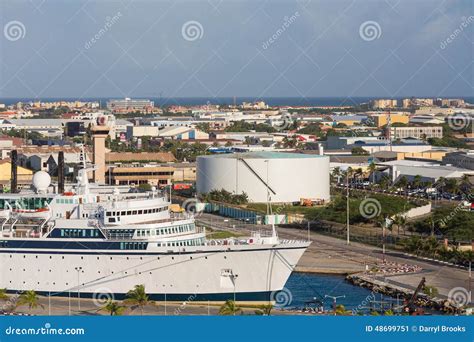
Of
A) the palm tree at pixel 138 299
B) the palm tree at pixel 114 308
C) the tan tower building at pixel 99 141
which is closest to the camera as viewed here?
the palm tree at pixel 114 308

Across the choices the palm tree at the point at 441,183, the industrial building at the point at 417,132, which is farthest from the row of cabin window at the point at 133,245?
the industrial building at the point at 417,132

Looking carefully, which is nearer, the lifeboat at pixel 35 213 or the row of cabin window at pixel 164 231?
the row of cabin window at pixel 164 231

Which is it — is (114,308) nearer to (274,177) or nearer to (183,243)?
(183,243)

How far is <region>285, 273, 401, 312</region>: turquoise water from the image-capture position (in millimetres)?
16906

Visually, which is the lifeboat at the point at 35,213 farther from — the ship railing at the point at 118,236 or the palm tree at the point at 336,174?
the palm tree at the point at 336,174

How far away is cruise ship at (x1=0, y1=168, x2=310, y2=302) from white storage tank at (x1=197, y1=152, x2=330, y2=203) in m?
15.5

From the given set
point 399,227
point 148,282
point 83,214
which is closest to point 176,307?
point 148,282

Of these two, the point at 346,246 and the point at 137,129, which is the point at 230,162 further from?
the point at 137,129

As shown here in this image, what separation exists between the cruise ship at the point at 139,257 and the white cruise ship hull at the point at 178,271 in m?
0.02

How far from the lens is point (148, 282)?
16.7m

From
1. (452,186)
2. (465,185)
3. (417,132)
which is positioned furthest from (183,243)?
(417,132)

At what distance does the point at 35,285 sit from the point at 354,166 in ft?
81.9

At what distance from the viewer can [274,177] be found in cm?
3300

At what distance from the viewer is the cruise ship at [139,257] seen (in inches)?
653
